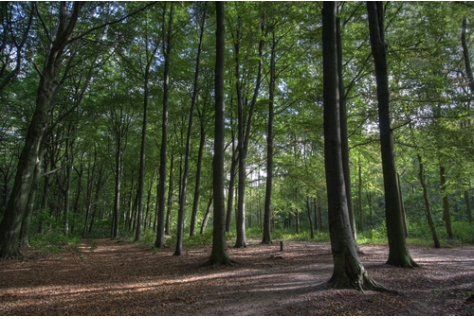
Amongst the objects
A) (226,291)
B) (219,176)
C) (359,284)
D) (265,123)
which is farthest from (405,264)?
(265,123)

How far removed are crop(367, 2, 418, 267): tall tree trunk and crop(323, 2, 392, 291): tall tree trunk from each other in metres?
3.11

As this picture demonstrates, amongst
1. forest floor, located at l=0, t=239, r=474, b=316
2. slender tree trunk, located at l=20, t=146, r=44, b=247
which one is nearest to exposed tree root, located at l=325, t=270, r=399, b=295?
forest floor, located at l=0, t=239, r=474, b=316

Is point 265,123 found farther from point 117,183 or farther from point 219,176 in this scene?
point 117,183

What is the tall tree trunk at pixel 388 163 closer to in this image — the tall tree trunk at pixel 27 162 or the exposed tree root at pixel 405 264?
the exposed tree root at pixel 405 264

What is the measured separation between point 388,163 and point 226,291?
608cm

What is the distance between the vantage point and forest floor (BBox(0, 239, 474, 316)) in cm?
448

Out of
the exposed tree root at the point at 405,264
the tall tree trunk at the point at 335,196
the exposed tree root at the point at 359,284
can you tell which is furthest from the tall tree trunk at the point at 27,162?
the exposed tree root at the point at 405,264

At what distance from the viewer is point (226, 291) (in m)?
5.70

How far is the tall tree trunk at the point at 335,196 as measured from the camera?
17.4 ft

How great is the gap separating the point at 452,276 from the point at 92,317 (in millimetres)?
7882

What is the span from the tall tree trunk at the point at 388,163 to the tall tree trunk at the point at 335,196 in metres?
3.11

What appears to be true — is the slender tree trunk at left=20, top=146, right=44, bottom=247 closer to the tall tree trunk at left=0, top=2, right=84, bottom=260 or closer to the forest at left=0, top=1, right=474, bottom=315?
the forest at left=0, top=1, right=474, bottom=315

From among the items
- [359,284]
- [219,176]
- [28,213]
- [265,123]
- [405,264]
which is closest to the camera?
[359,284]

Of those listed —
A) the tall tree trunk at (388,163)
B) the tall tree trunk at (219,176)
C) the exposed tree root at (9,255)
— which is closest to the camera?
the tall tree trunk at (388,163)
